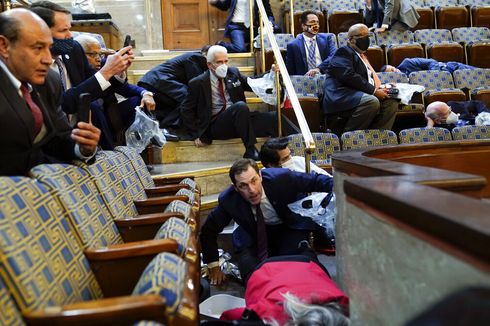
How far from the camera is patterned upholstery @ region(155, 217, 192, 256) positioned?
0.68m

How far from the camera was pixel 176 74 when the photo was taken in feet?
6.45

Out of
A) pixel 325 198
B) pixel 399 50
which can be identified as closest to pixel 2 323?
pixel 325 198

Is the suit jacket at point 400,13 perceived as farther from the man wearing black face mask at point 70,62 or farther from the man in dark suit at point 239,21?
the man wearing black face mask at point 70,62

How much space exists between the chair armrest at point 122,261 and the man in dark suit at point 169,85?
1211 millimetres

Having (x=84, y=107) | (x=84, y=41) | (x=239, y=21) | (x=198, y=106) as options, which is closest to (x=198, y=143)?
(x=198, y=106)

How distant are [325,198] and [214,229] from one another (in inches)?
11.5

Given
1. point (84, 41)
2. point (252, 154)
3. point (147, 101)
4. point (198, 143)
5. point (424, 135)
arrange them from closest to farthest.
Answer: point (84, 41) < point (147, 101) < point (252, 154) < point (198, 143) < point (424, 135)

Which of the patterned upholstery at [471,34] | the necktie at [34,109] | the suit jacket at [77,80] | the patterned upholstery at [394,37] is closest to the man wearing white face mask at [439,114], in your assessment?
the patterned upholstery at [394,37]

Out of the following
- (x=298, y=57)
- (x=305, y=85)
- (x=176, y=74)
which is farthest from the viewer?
(x=298, y=57)

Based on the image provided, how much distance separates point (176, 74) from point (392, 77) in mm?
1003

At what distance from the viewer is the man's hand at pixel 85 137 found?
791 millimetres

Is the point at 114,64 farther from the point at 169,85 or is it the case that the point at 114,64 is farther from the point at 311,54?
the point at 311,54

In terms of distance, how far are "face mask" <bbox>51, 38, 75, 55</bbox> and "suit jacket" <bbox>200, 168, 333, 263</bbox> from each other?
528mm

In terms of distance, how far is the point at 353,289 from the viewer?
559 millimetres
